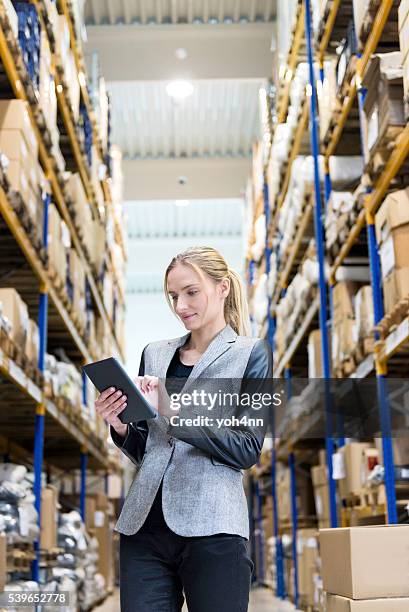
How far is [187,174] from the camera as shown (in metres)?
14.1

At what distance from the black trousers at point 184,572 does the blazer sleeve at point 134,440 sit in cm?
21

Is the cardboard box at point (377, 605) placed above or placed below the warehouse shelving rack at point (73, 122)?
below

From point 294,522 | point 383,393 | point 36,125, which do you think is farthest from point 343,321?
point 294,522

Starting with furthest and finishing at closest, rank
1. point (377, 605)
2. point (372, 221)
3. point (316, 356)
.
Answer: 1. point (316, 356)
2. point (372, 221)
3. point (377, 605)

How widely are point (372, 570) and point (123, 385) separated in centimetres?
114

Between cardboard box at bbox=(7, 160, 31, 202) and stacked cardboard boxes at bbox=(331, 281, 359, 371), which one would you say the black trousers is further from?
stacked cardboard boxes at bbox=(331, 281, 359, 371)

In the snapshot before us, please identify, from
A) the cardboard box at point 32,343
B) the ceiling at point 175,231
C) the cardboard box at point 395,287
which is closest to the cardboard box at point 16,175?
the cardboard box at point 32,343

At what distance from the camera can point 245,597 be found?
1.62 meters

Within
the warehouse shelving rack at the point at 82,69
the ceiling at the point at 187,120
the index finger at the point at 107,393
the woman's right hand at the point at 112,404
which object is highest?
the ceiling at the point at 187,120

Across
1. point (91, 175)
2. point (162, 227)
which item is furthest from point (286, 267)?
point (162, 227)

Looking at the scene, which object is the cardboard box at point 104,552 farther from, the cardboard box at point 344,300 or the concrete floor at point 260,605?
the cardboard box at point 344,300

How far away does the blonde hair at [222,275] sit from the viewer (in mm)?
1825

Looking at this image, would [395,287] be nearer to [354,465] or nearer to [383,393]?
[383,393]

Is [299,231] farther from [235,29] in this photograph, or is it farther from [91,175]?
[235,29]
